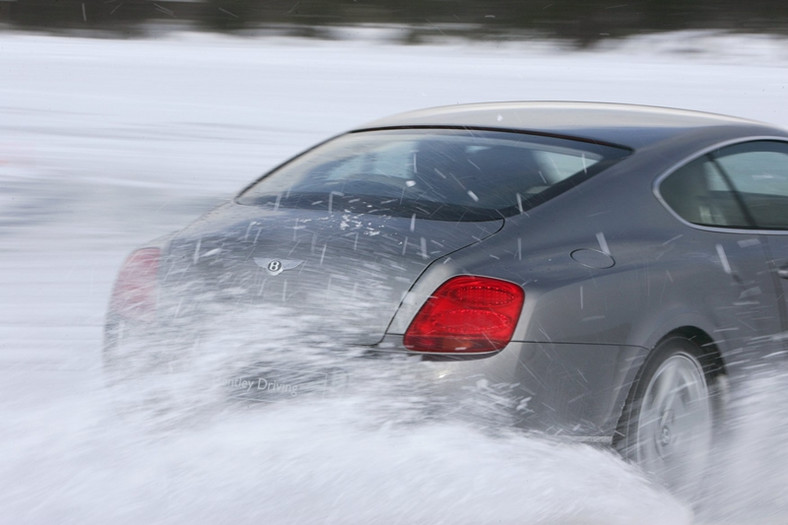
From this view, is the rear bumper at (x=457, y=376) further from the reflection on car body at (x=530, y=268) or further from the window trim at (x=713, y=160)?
the window trim at (x=713, y=160)

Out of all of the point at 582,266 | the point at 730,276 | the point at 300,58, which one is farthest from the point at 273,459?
the point at 300,58

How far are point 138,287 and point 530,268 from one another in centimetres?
121

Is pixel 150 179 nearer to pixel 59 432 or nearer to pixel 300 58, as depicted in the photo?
pixel 59 432

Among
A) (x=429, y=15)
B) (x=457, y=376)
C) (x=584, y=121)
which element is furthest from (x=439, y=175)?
(x=429, y=15)

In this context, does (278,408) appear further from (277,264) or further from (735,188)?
(735,188)

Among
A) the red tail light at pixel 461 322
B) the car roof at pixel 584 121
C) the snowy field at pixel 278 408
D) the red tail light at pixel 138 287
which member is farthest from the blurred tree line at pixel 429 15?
the red tail light at pixel 461 322

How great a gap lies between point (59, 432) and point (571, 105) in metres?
2.30

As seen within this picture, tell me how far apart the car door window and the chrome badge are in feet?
5.33

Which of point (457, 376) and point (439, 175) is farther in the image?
point (439, 175)

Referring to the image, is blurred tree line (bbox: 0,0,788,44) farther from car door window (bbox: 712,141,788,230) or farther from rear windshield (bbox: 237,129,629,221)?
rear windshield (bbox: 237,129,629,221)

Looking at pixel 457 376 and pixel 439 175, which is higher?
pixel 439 175

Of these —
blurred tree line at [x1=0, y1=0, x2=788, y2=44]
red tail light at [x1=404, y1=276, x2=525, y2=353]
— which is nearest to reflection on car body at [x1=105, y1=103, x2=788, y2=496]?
red tail light at [x1=404, y1=276, x2=525, y2=353]

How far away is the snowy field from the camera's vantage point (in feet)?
9.62

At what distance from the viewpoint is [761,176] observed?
4078mm
